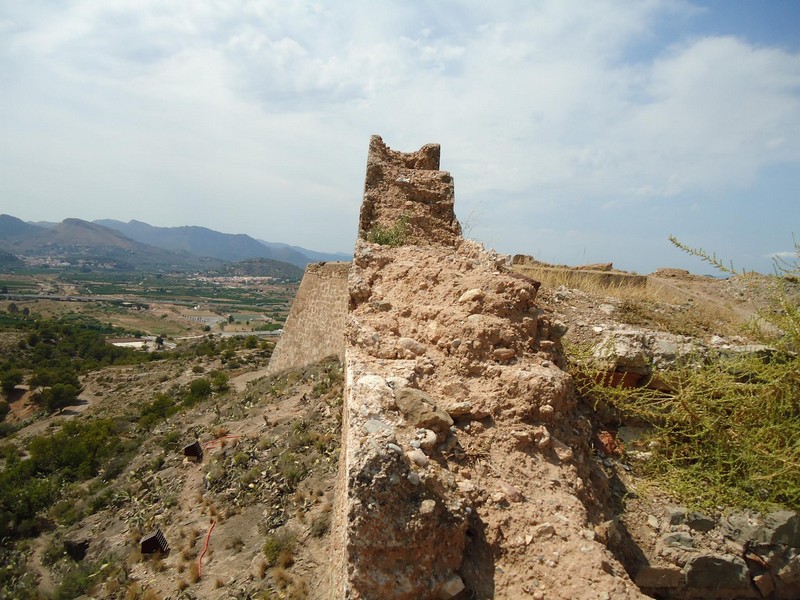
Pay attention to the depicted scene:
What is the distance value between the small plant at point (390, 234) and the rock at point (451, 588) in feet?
10.1

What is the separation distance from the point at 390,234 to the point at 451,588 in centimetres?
335

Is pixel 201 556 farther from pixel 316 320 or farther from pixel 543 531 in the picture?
pixel 316 320

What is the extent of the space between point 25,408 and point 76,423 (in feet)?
38.8

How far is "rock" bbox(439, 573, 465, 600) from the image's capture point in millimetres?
2141

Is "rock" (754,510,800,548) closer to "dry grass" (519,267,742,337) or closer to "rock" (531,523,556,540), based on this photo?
"rock" (531,523,556,540)

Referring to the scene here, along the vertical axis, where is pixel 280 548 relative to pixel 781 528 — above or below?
below

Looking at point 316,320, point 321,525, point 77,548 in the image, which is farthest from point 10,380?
point 321,525

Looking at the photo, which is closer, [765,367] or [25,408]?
[765,367]

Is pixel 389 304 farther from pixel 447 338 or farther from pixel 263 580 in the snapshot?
pixel 263 580

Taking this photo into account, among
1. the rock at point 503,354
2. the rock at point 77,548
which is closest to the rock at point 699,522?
the rock at point 503,354

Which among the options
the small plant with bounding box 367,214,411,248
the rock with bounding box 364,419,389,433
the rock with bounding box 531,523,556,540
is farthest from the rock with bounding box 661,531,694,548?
the small plant with bounding box 367,214,411,248

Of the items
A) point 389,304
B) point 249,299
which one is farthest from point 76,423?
point 249,299

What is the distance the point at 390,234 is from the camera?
15.7 ft

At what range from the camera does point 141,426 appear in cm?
1669
